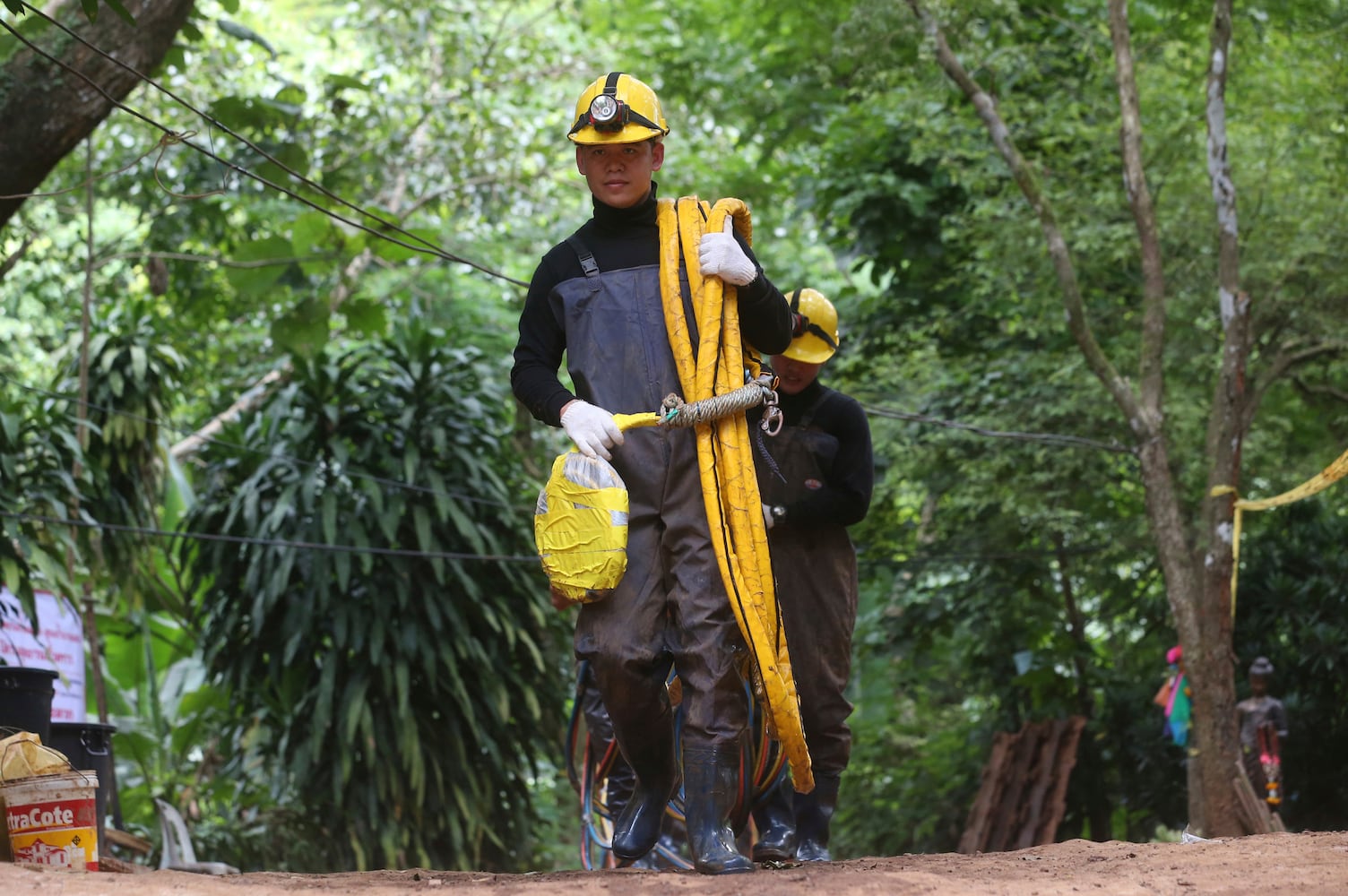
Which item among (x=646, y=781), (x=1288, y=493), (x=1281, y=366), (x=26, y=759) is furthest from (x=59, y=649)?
(x=1281, y=366)

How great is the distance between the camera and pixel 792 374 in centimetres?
526

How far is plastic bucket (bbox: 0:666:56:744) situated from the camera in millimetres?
5336

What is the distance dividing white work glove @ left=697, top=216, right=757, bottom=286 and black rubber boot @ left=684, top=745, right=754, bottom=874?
3.97 feet

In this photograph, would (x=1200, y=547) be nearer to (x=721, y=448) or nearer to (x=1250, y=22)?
(x=1250, y=22)

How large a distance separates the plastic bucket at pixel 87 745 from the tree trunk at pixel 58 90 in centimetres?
212

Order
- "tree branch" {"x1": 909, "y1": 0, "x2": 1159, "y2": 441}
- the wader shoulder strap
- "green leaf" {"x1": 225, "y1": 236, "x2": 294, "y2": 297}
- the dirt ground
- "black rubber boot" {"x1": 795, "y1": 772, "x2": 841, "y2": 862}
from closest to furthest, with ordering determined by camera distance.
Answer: the dirt ground
the wader shoulder strap
"black rubber boot" {"x1": 795, "y1": 772, "x2": 841, "y2": 862}
"green leaf" {"x1": 225, "y1": 236, "x2": 294, "y2": 297}
"tree branch" {"x1": 909, "y1": 0, "x2": 1159, "y2": 441}

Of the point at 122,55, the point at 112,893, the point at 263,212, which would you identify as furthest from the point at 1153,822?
the point at 112,893

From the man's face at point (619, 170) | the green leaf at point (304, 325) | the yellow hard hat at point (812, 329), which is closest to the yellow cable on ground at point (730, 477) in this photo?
the man's face at point (619, 170)

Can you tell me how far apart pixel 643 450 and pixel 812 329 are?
5.12ft

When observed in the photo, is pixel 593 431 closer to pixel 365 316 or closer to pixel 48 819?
pixel 48 819

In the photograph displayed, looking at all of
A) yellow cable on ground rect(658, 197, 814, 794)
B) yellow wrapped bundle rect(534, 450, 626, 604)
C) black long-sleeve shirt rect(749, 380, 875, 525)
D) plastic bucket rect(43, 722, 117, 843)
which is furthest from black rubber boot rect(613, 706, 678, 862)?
plastic bucket rect(43, 722, 117, 843)

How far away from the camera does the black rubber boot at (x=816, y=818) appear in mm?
4992

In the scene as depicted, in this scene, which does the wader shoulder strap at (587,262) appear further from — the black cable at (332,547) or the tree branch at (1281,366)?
the tree branch at (1281,366)

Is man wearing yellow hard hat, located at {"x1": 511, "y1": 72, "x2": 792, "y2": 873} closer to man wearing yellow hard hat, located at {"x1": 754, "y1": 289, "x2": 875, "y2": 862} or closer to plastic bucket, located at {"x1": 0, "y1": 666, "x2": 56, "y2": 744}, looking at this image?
man wearing yellow hard hat, located at {"x1": 754, "y1": 289, "x2": 875, "y2": 862}
